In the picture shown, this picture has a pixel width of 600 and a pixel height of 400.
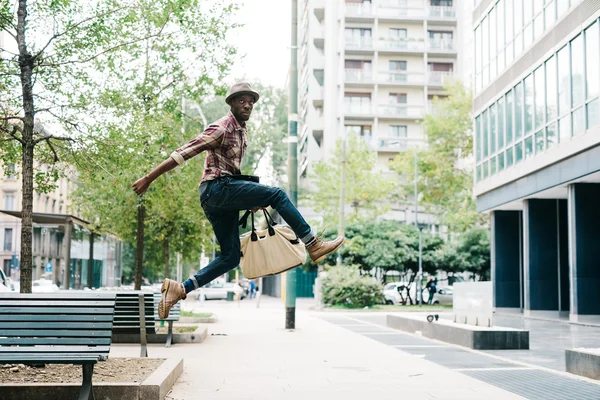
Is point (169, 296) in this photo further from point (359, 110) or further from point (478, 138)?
point (359, 110)

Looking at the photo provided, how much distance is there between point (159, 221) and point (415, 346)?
12309mm

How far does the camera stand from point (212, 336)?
57.3 feet

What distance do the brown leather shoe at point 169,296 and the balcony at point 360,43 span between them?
223ft

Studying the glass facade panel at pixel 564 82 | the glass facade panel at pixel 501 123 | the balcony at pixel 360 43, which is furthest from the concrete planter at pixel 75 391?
the balcony at pixel 360 43

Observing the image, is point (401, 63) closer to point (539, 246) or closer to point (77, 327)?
point (539, 246)

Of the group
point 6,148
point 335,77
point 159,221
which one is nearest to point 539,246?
point 159,221

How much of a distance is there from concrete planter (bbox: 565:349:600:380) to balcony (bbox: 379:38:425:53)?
63901 mm

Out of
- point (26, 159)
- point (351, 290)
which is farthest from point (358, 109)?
point (26, 159)

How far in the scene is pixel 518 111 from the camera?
29703 millimetres

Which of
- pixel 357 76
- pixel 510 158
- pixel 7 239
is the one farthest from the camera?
pixel 357 76

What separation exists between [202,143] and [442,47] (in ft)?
236

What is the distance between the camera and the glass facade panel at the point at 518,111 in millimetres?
29375

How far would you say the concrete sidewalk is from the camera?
8227mm

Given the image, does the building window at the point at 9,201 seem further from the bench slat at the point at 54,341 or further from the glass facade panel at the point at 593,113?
the bench slat at the point at 54,341
